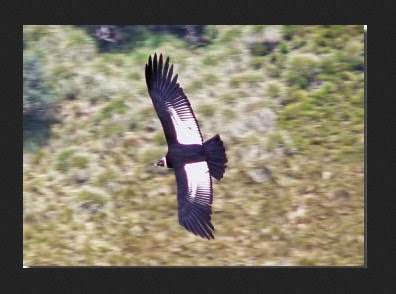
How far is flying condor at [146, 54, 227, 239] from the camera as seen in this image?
815 cm

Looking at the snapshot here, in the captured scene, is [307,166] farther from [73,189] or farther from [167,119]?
[73,189]

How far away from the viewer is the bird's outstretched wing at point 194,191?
816 cm

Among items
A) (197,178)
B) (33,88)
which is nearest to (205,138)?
(197,178)

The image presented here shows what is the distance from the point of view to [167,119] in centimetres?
813

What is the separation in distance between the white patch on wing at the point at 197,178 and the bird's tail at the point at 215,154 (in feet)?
0.17

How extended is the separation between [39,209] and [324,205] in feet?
7.14

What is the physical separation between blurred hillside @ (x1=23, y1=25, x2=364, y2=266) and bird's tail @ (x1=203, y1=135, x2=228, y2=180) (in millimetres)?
132

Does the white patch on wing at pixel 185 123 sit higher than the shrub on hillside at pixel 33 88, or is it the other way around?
the shrub on hillside at pixel 33 88

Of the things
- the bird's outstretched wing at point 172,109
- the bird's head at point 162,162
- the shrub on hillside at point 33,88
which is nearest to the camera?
the bird's outstretched wing at point 172,109

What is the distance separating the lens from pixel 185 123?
26.7 ft

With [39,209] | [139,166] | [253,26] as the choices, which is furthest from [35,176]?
[253,26]

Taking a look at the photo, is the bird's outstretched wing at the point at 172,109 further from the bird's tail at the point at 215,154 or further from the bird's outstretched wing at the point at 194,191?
the bird's outstretched wing at the point at 194,191

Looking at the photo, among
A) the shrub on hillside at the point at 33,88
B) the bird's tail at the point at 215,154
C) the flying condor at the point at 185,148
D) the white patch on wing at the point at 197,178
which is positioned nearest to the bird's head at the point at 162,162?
the flying condor at the point at 185,148

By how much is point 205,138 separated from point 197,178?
0.33 metres
